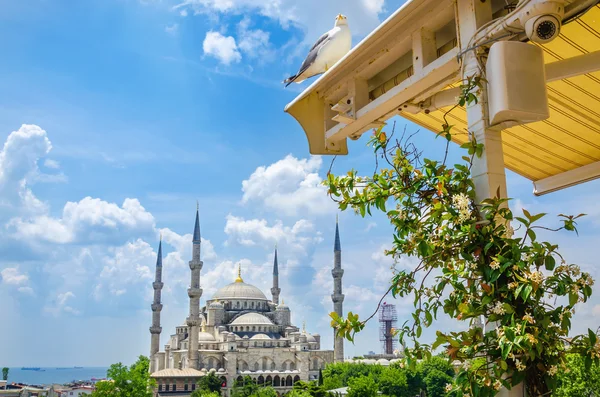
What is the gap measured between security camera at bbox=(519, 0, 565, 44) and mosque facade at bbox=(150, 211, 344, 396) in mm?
39859

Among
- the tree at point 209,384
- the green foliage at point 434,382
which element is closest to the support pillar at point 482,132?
the tree at point 209,384

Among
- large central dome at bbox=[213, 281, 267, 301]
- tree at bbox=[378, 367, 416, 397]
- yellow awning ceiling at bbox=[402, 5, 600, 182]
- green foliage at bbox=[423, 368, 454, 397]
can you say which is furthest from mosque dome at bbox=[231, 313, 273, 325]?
yellow awning ceiling at bbox=[402, 5, 600, 182]

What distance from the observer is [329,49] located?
4.50 m

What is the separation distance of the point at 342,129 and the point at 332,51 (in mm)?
620

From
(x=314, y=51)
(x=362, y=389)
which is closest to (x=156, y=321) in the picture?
(x=362, y=389)

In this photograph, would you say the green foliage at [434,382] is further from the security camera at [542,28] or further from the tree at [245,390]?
the security camera at [542,28]

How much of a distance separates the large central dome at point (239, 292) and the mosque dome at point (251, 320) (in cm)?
298

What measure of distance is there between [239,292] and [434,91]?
169 ft

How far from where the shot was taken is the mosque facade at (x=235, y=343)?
43.4 m

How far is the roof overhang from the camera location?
3277 millimetres

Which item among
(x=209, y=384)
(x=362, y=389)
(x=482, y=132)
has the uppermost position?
(x=482, y=132)

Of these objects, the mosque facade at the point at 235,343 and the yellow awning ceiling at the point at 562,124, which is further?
the mosque facade at the point at 235,343

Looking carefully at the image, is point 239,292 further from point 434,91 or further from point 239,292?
point 434,91

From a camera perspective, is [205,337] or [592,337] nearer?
[592,337]
